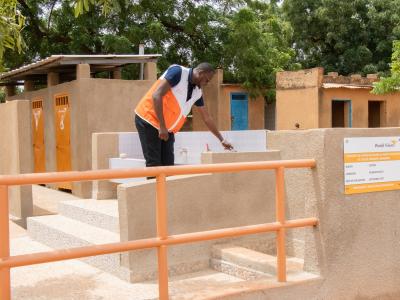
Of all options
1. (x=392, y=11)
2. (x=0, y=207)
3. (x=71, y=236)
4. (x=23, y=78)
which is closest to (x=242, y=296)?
(x=0, y=207)

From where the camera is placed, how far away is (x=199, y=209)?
229 inches

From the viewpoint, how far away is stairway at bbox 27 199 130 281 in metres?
5.67

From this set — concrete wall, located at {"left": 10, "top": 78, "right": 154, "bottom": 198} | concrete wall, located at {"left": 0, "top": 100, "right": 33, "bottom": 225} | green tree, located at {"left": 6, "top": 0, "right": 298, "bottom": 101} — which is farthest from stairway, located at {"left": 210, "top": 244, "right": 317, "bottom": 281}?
green tree, located at {"left": 6, "top": 0, "right": 298, "bottom": 101}

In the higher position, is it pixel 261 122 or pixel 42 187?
pixel 261 122

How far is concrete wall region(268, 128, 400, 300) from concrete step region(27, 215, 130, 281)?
177cm

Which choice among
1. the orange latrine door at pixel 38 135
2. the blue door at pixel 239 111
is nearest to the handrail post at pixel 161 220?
the orange latrine door at pixel 38 135

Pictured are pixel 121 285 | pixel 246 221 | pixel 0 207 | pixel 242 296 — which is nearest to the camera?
pixel 0 207

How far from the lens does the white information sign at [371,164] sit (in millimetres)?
4676

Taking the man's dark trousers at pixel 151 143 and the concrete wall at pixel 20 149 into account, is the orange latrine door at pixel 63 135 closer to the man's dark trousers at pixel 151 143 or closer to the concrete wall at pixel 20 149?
the concrete wall at pixel 20 149

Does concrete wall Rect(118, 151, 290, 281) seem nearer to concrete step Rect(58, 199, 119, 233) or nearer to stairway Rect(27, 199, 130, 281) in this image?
stairway Rect(27, 199, 130, 281)

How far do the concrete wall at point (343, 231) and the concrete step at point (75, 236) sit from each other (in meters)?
1.77

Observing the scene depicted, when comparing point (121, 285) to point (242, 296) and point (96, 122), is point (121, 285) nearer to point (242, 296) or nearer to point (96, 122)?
point (242, 296)

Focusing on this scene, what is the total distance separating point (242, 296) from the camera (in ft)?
13.9

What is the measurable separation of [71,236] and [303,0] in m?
23.5
